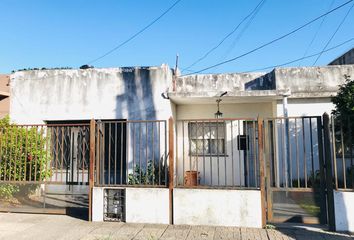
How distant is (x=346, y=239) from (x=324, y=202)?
812 mm

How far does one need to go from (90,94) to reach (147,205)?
15.5 ft

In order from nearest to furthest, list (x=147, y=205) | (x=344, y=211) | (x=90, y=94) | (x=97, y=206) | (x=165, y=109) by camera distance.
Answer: (x=344, y=211) < (x=147, y=205) < (x=97, y=206) < (x=165, y=109) < (x=90, y=94)

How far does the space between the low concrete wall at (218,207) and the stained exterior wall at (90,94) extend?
3646mm

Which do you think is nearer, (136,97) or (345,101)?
(345,101)

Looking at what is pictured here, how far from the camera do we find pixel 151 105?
31.3ft

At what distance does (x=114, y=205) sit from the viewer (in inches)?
268

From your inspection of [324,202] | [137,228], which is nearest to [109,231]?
[137,228]

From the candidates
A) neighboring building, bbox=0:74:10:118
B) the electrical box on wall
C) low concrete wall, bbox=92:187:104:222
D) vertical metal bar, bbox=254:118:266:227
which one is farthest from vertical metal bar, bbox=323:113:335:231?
neighboring building, bbox=0:74:10:118

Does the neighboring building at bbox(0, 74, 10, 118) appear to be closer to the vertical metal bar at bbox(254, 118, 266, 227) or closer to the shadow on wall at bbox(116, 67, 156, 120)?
the shadow on wall at bbox(116, 67, 156, 120)

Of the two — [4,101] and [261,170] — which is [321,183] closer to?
[261,170]

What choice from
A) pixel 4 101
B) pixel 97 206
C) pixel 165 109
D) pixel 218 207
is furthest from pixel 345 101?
pixel 4 101

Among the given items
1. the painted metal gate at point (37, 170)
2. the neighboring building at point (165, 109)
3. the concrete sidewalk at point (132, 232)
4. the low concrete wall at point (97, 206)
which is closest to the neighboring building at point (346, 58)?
the neighboring building at point (165, 109)

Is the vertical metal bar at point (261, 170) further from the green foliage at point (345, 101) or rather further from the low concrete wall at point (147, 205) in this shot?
the green foliage at point (345, 101)

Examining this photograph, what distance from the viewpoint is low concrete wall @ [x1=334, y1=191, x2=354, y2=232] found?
577 cm
